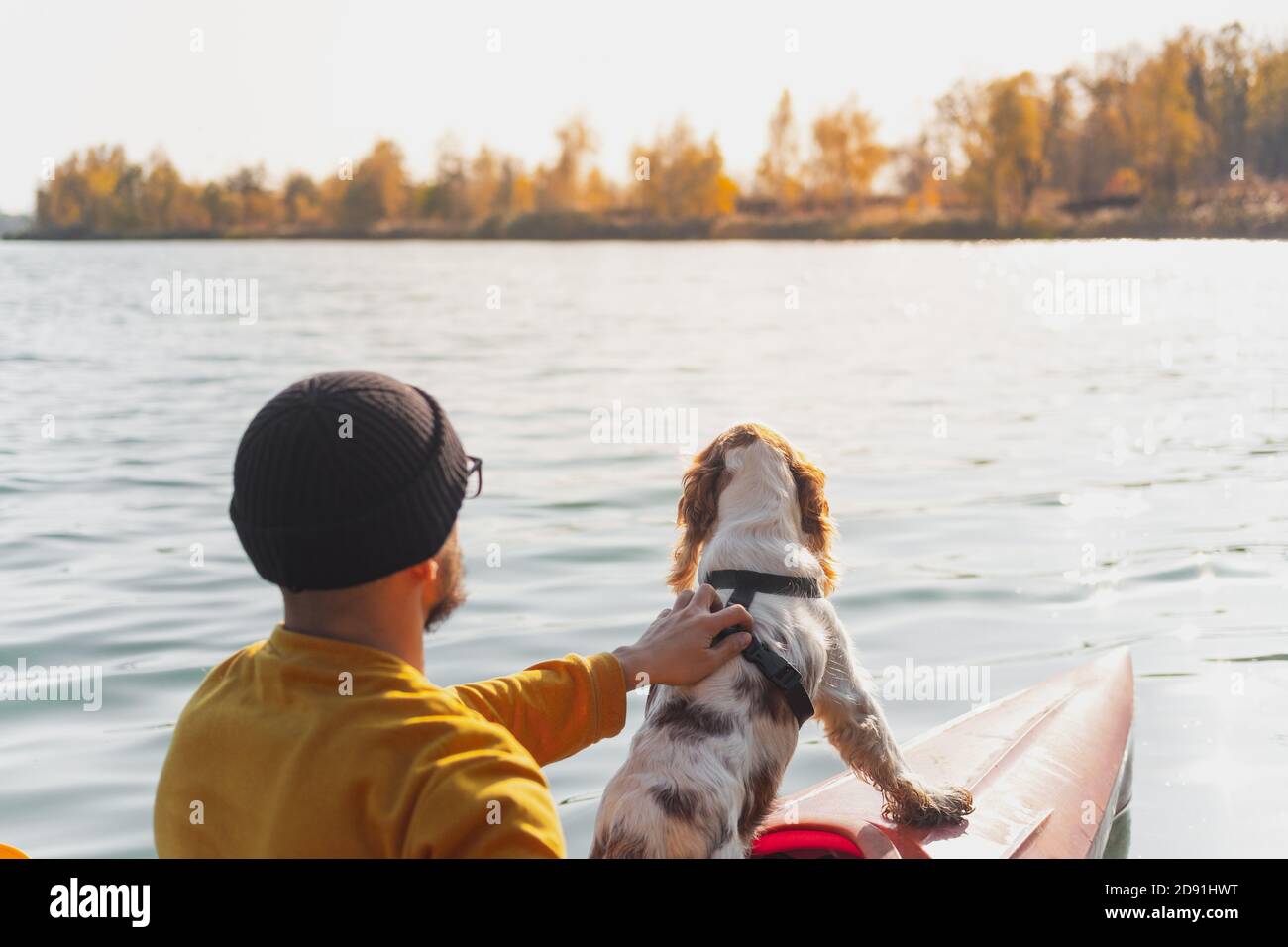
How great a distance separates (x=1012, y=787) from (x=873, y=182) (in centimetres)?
A: 10972

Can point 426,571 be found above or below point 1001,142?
below

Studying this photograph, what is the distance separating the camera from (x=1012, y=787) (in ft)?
15.9

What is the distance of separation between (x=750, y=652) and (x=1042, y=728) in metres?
2.47

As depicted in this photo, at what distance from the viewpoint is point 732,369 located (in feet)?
77.9

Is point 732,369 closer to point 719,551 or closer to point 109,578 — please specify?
point 109,578

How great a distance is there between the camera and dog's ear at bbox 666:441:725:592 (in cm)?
438

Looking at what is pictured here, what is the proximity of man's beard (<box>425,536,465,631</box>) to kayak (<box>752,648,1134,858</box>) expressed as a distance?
176 centimetres

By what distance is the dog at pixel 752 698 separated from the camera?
3.40m

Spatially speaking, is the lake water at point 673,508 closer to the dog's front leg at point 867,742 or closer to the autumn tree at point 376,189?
the dog's front leg at point 867,742
